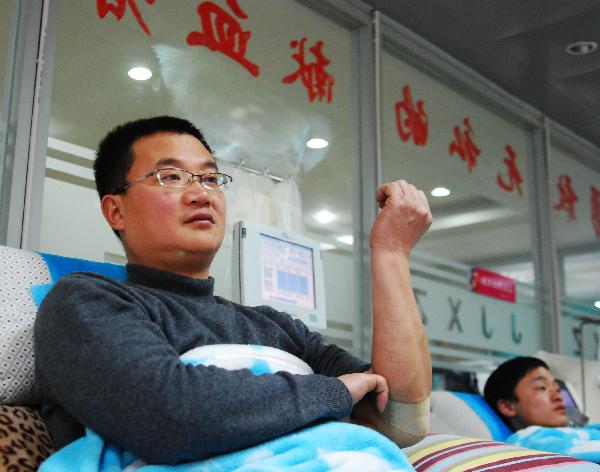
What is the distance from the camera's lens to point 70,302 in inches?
39.2

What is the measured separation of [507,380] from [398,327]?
1.77 metres

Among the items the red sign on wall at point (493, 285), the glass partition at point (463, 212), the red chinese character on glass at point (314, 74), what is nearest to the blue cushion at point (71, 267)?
the red chinese character on glass at point (314, 74)

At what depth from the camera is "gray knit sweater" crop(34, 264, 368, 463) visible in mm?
891

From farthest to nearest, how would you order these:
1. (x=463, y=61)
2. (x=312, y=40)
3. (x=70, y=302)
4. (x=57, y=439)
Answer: (x=463, y=61), (x=312, y=40), (x=57, y=439), (x=70, y=302)

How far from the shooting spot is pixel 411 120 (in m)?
3.65

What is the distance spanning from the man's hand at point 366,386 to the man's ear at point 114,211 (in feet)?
1.70

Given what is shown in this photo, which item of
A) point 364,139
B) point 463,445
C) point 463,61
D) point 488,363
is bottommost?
point 463,445

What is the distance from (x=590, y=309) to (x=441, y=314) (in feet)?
5.07

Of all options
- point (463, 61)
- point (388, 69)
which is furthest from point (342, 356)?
point (463, 61)

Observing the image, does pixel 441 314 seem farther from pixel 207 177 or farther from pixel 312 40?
pixel 207 177

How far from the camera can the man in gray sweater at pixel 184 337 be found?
902 millimetres

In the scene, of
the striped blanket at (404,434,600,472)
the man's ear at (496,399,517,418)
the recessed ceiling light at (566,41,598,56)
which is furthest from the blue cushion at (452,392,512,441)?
the recessed ceiling light at (566,41,598,56)

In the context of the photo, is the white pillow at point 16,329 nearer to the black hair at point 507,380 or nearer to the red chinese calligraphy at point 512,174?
the black hair at point 507,380

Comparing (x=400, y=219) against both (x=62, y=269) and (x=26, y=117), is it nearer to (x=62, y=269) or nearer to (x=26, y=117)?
(x=62, y=269)
